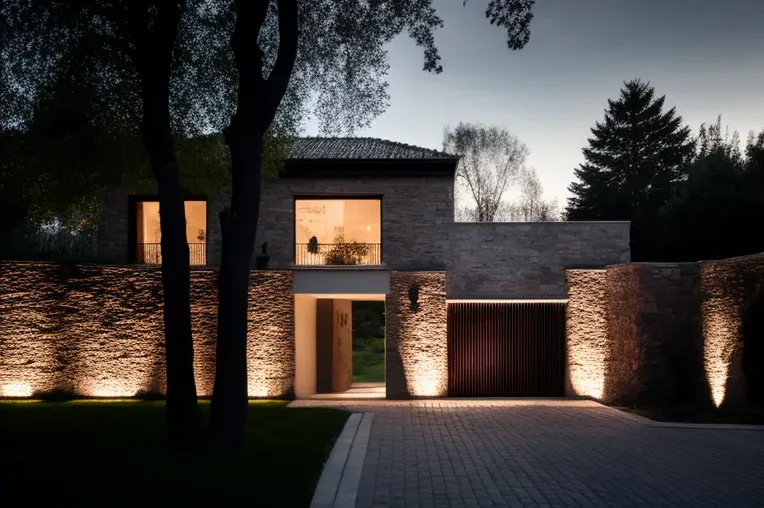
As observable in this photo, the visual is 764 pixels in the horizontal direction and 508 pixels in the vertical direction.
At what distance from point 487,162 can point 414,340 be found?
65.4 feet

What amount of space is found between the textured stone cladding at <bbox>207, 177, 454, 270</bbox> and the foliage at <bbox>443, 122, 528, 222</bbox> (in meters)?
17.8

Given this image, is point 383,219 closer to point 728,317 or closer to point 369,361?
point 728,317

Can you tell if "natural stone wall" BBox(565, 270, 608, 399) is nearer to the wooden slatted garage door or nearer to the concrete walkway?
the wooden slatted garage door

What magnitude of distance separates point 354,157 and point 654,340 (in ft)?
26.7

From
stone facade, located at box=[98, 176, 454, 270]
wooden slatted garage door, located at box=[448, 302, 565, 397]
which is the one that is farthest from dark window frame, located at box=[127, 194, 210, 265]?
wooden slatted garage door, located at box=[448, 302, 565, 397]

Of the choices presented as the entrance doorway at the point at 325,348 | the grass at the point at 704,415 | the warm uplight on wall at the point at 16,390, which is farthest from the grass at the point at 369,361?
the grass at the point at 704,415

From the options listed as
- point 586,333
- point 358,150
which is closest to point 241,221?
point 358,150

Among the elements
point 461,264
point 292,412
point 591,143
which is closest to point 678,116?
point 591,143

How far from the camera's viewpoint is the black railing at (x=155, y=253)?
1828cm

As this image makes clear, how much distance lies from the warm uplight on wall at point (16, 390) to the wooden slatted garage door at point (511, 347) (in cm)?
990

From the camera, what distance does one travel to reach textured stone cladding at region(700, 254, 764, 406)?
12.8m

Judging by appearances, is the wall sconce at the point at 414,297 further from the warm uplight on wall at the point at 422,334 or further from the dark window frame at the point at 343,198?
the dark window frame at the point at 343,198

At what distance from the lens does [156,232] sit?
61.3 ft

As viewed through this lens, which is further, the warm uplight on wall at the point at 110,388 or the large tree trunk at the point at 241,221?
the warm uplight on wall at the point at 110,388
